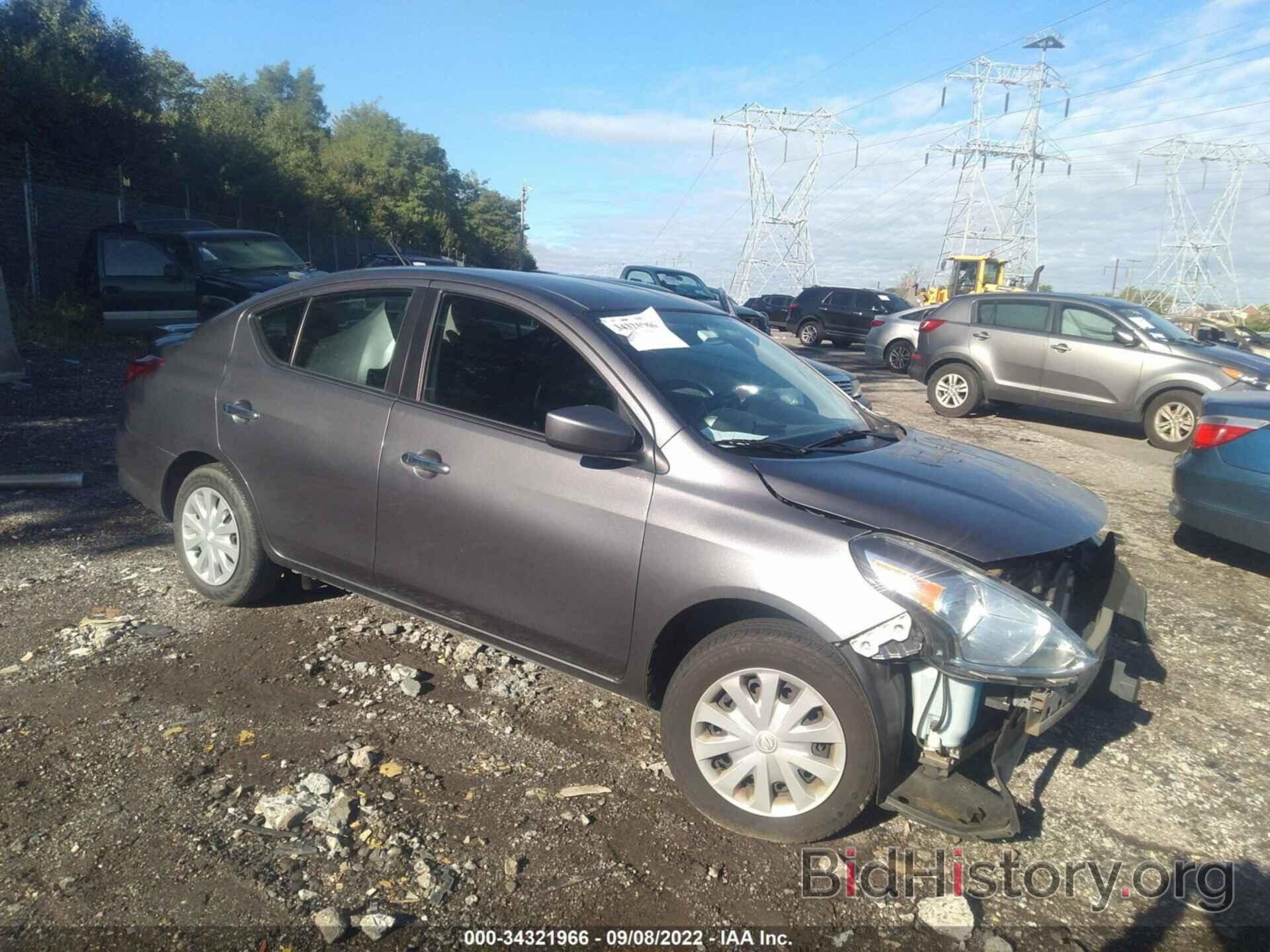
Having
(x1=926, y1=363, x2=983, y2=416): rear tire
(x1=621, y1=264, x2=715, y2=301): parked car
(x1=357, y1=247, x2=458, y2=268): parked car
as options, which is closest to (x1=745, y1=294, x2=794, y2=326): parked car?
(x1=357, y1=247, x2=458, y2=268): parked car

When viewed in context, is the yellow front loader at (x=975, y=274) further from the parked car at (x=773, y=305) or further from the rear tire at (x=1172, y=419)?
the rear tire at (x=1172, y=419)

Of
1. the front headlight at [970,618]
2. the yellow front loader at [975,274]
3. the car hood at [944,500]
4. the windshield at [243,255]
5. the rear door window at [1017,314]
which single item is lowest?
the front headlight at [970,618]

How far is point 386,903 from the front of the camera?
8.68ft

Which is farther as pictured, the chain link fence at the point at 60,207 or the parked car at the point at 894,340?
the parked car at the point at 894,340

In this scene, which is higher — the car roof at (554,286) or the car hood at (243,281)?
the car roof at (554,286)

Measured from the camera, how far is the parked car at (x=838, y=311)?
2638 centimetres

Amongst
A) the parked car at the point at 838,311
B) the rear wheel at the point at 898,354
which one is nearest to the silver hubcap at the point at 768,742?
the rear wheel at the point at 898,354

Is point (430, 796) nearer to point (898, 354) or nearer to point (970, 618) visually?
point (970, 618)

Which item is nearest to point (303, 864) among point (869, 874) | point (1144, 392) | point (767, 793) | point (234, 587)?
point (767, 793)

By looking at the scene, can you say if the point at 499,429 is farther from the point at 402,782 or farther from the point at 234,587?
the point at 234,587

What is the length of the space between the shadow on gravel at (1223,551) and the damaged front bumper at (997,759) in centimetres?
371

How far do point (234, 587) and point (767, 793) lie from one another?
2794mm

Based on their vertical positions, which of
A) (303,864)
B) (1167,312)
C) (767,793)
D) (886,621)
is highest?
(1167,312)

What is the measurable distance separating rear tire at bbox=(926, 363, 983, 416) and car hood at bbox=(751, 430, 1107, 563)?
927 centimetres
